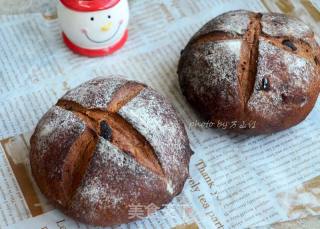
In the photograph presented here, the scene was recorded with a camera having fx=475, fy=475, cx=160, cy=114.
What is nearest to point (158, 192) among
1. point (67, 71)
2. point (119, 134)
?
point (119, 134)

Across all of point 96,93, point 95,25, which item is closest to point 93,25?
point 95,25

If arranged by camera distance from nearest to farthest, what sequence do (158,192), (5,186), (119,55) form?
(158,192), (5,186), (119,55)

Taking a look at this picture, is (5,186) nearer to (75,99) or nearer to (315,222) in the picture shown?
(75,99)

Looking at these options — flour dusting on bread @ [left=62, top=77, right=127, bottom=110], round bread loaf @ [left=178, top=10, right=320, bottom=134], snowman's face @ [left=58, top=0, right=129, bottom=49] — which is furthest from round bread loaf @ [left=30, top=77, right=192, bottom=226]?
snowman's face @ [left=58, top=0, right=129, bottom=49]

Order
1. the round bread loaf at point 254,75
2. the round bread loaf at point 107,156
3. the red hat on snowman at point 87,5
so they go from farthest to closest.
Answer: the red hat on snowman at point 87,5 < the round bread loaf at point 254,75 < the round bread loaf at point 107,156

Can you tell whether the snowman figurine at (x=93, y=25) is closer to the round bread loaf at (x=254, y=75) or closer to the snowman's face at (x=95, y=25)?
the snowman's face at (x=95, y=25)

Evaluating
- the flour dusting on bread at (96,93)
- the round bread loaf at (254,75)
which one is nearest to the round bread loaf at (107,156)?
the flour dusting on bread at (96,93)
